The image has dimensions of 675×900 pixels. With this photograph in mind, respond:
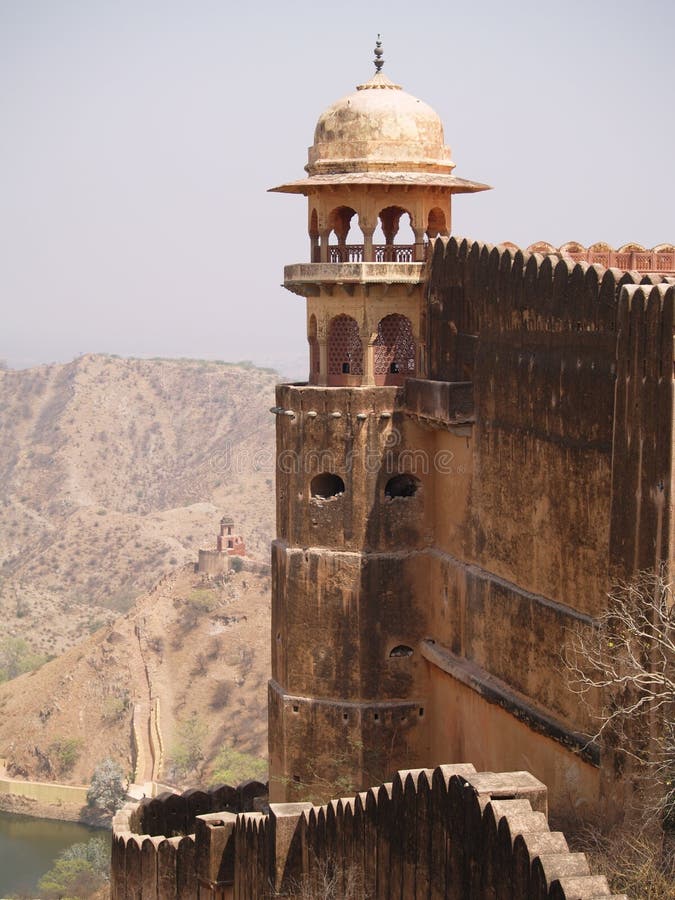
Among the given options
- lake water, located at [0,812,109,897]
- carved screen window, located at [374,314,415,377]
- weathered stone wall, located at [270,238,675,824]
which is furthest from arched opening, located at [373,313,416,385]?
lake water, located at [0,812,109,897]

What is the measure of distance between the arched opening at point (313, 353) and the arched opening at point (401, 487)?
1543 millimetres

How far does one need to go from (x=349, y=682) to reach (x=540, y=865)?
7396 mm

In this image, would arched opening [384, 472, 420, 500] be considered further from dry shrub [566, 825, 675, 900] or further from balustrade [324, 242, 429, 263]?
dry shrub [566, 825, 675, 900]

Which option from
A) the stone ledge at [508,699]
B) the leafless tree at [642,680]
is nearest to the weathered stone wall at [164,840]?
the stone ledge at [508,699]

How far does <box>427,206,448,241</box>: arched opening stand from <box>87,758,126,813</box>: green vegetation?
36396 millimetres

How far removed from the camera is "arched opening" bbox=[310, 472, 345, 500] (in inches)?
687

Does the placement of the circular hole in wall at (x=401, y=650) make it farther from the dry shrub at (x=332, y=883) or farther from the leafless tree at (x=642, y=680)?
the leafless tree at (x=642, y=680)

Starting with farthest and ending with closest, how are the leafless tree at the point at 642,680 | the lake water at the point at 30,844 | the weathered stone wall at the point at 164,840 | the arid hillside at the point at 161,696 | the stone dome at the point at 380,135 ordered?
the arid hillside at the point at 161,696 < the lake water at the point at 30,844 < the stone dome at the point at 380,135 < the weathered stone wall at the point at 164,840 < the leafless tree at the point at 642,680

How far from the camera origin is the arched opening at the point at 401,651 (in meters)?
17.4

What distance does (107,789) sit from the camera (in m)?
51.3

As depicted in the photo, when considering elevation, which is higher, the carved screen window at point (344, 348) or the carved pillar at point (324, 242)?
the carved pillar at point (324, 242)

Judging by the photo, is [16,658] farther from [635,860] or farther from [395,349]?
[635,860]

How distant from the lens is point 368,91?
57.3 feet

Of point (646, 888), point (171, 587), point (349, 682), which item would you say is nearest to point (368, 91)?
point (349, 682)
